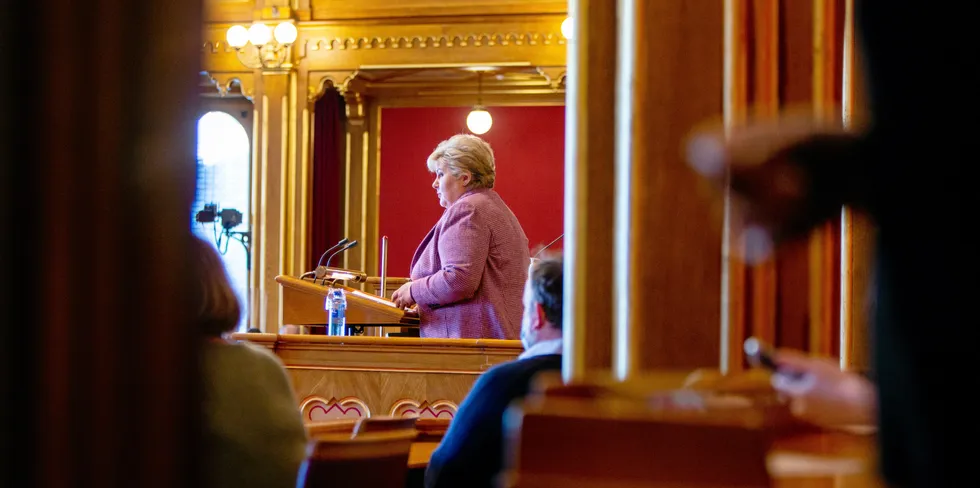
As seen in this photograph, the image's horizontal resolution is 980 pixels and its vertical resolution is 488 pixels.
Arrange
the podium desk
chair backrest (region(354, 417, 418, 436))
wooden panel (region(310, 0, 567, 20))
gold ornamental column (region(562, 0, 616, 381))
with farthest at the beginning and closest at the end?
wooden panel (region(310, 0, 567, 20))
the podium desk
chair backrest (region(354, 417, 418, 436))
gold ornamental column (region(562, 0, 616, 381))

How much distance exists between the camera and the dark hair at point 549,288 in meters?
2.47

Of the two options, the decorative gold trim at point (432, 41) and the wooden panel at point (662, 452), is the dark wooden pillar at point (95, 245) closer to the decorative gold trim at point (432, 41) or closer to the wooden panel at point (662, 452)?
the wooden panel at point (662, 452)

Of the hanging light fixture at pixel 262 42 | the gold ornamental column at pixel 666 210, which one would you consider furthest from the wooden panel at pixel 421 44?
the gold ornamental column at pixel 666 210

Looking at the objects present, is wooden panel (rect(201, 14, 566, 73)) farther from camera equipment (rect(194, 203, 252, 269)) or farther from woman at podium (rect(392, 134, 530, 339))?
woman at podium (rect(392, 134, 530, 339))

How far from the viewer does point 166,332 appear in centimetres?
113

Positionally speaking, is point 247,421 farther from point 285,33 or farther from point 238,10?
point 238,10

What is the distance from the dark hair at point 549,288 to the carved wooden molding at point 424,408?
179 centimetres

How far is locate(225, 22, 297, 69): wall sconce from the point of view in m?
8.48

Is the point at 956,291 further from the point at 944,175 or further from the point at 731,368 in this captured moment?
the point at 731,368

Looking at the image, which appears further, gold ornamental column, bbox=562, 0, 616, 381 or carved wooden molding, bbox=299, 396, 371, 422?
carved wooden molding, bbox=299, 396, 371, 422

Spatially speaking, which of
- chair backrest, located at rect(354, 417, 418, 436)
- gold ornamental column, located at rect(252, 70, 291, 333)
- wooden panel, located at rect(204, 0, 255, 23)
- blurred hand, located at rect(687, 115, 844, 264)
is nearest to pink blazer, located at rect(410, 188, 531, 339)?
chair backrest, located at rect(354, 417, 418, 436)

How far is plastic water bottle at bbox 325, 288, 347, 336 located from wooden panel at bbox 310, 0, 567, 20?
431 centimetres

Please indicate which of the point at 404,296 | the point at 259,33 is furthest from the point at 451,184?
the point at 259,33

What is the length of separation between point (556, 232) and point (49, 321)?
9223mm
